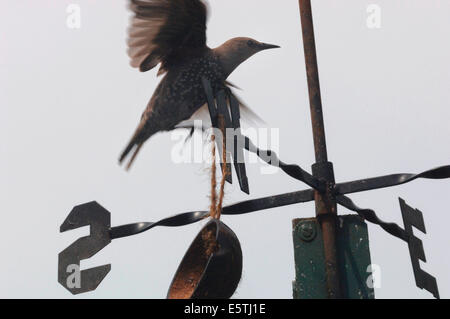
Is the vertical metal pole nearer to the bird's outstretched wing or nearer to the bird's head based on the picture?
the bird's head

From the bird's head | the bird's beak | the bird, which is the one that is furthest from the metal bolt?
the bird's beak

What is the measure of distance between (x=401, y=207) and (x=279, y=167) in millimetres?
499

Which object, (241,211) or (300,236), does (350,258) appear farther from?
(241,211)

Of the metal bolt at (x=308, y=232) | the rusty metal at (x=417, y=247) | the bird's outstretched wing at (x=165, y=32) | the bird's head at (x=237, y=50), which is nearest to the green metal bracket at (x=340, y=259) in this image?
the metal bolt at (x=308, y=232)

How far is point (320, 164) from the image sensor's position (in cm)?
212

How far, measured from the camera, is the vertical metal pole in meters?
1.98

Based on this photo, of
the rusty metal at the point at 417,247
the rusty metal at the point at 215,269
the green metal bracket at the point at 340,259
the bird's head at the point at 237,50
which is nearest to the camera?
the rusty metal at the point at 215,269

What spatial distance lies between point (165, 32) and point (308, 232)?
1209 mm

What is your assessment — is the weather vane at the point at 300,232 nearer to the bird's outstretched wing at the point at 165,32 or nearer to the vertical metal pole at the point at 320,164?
the vertical metal pole at the point at 320,164

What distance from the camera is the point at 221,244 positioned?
186 centimetres

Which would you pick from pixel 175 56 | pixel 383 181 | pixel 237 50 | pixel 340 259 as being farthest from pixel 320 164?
pixel 175 56

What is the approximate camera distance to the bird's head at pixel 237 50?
9.16 feet
